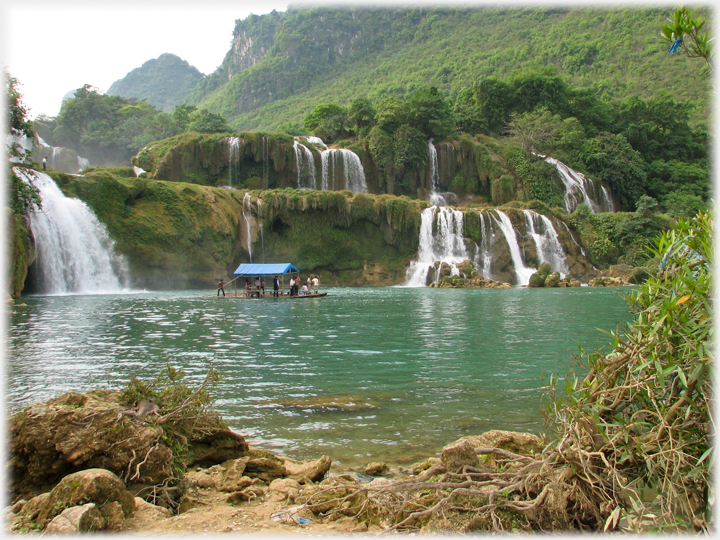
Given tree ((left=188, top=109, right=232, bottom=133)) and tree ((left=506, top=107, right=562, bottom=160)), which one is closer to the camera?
tree ((left=506, top=107, right=562, bottom=160))

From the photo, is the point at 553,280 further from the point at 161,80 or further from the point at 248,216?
the point at 161,80

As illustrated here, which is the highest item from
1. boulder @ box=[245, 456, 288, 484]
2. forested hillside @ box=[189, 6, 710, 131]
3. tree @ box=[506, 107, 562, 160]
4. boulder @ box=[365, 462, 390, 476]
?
forested hillside @ box=[189, 6, 710, 131]

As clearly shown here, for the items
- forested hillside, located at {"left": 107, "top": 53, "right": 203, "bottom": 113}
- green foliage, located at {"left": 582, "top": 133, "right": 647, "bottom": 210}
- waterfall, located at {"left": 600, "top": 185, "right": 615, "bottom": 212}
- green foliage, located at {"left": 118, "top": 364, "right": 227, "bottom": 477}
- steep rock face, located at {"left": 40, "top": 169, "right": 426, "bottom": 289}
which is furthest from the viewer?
forested hillside, located at {"left": 107, "top": 53, "right": 203, "bottom": 113}

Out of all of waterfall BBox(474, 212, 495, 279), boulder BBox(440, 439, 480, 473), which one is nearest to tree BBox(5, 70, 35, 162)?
boulder BBox(440, 439, 480, 473)

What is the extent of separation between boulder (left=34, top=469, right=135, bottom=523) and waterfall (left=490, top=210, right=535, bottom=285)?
35.5 meters

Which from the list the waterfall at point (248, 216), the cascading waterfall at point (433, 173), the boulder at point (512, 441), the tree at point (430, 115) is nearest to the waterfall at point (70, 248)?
the waterfall at point (248, 216)

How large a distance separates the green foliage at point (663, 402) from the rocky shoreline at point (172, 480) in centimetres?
61

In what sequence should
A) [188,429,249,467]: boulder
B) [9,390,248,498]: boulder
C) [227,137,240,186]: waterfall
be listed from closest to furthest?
[9,390,248,498]: boulder → [188,429,249,467]: boulder → [227,137,240,186]: waterfall

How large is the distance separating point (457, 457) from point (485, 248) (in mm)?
34516

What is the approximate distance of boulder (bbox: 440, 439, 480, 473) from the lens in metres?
3.58

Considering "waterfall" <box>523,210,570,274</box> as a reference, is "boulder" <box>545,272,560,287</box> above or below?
below

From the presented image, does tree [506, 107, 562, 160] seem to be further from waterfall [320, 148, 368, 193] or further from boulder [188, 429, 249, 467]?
boulder [188, 429, 249, 467]

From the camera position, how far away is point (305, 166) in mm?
42000

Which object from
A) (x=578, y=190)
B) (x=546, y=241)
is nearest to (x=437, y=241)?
(x=546, y=241)
